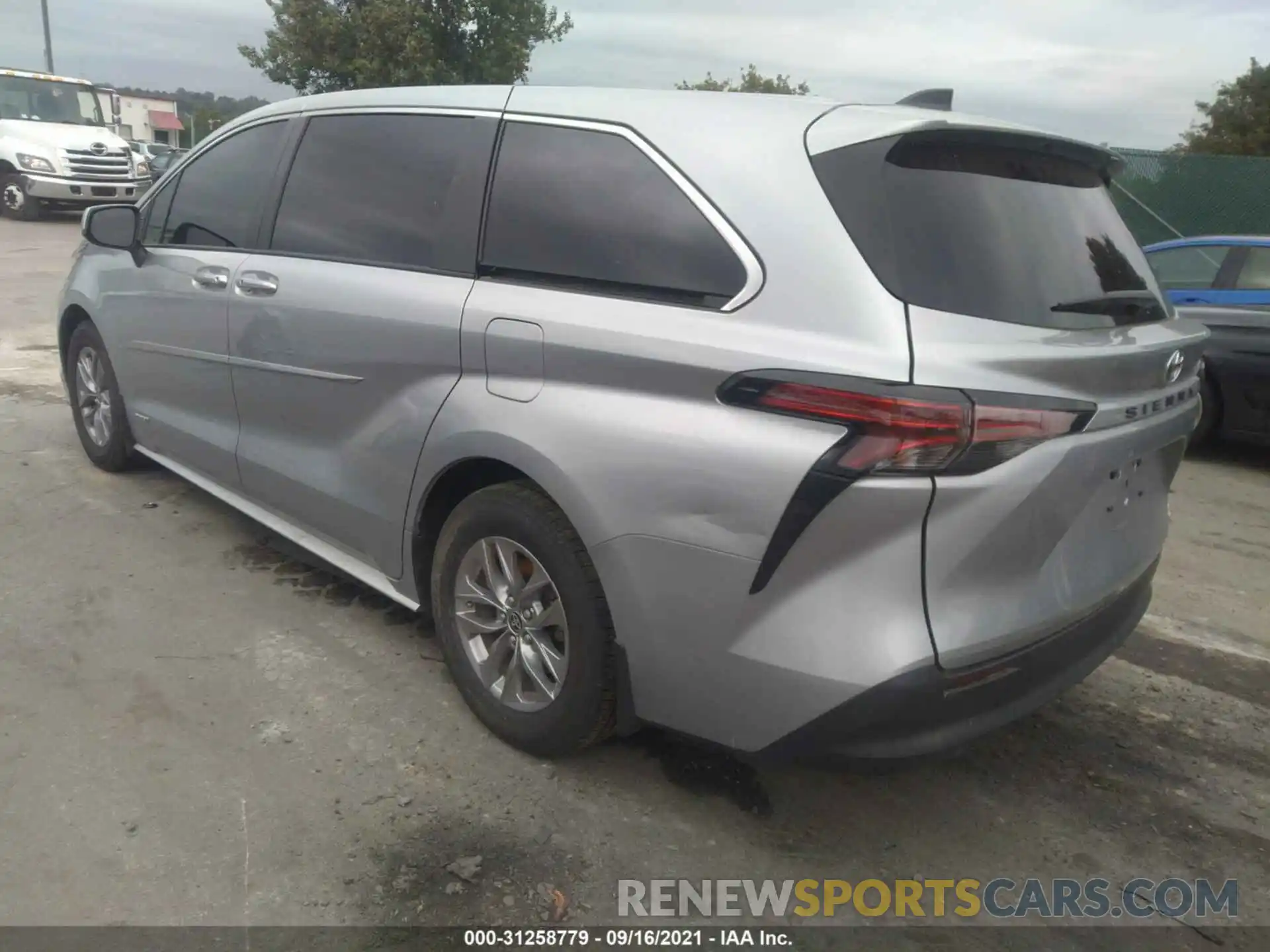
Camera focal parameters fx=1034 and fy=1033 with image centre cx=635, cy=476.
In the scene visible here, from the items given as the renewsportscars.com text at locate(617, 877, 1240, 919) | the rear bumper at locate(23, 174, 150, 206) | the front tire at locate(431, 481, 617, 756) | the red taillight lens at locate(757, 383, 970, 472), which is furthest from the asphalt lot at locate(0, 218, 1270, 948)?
the rear bumper at locate(23, 174, 150, 206)

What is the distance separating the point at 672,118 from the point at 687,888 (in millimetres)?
1977

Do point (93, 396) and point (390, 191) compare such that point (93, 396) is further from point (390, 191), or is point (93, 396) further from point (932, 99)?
point (932, 99)

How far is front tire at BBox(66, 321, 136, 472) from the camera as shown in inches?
200

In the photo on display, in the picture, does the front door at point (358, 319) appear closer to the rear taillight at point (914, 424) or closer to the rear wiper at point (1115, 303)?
the rear taillight at point (914, 424)

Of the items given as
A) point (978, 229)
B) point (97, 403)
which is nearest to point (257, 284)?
point (97, 403)

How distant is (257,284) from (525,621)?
178cm

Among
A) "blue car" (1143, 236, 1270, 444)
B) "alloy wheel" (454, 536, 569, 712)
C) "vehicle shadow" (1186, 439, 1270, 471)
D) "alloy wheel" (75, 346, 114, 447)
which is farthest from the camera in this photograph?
"vehicle shadow" (1186, 439, 1270, 471)

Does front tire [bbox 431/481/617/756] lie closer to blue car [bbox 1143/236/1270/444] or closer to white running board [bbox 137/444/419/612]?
white running board [bbox 137/444/419/612]

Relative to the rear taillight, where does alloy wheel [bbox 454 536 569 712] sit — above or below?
below

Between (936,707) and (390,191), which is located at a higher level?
(390,191)

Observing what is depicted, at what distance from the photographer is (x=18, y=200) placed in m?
19.4

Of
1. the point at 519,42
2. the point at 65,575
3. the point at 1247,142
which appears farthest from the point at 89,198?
the point at 1247,142

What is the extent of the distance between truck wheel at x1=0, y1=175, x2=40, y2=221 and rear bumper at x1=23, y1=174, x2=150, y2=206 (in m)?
0.15

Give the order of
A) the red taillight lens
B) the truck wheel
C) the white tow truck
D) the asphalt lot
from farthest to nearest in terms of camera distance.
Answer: the truck wheel < the white tow truck < the asphalt lot < the red taillight lens
